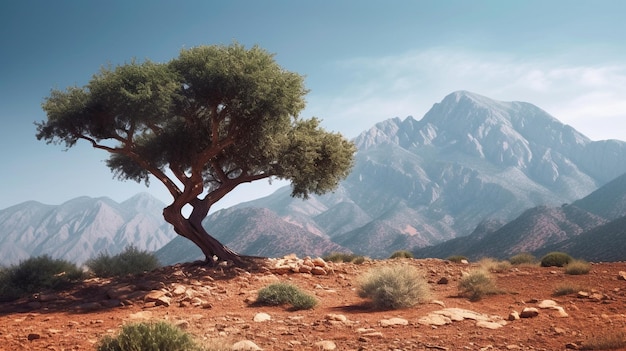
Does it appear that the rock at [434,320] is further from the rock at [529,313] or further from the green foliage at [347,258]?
the green foliage at [347,258]

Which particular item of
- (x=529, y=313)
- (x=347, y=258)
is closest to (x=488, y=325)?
(x=529, y=313)

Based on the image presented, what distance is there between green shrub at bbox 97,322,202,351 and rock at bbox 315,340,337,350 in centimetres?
249

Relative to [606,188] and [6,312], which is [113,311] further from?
[606,188]

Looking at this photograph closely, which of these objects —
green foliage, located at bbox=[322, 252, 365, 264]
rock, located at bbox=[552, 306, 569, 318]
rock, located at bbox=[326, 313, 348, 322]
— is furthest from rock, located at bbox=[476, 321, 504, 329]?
green foliage, located at bbox=[322, 252, 365, 264]

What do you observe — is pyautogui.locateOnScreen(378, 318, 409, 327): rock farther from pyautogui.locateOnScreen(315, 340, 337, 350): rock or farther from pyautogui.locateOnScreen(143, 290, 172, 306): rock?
pyautogui.locateOnScreen(143, 290, 172, 306): rock

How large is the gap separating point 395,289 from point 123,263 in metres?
14.5

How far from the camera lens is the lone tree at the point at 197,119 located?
1852cm

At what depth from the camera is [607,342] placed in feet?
25.5

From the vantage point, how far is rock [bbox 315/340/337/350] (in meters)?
8.41

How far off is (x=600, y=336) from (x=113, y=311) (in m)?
12.4

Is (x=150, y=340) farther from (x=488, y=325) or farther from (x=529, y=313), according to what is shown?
(x=529, y=313)

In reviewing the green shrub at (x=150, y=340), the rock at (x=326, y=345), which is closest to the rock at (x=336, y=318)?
the rock at (x=326, y=345)

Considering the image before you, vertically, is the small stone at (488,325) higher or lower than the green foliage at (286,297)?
lower

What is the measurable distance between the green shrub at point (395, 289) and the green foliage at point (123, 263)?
12.7 meters
